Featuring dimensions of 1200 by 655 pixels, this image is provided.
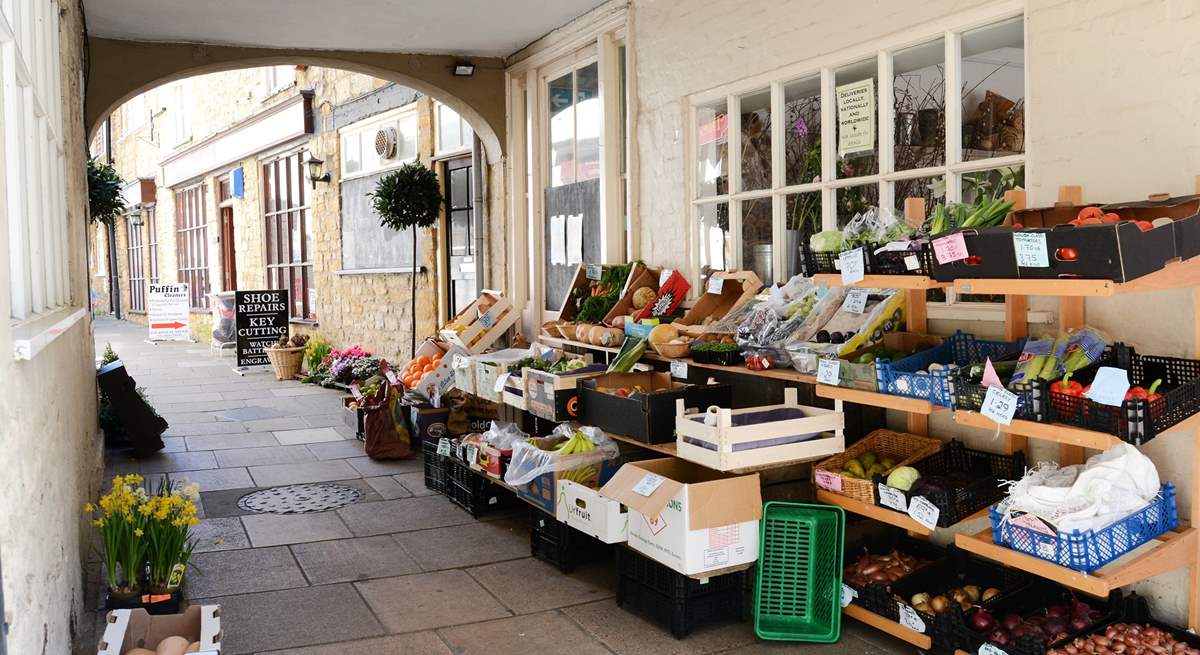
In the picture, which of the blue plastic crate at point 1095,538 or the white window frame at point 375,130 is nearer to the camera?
the blue plastic crate at point 1095,538

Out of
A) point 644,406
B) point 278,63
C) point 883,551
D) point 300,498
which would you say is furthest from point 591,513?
point 278,63

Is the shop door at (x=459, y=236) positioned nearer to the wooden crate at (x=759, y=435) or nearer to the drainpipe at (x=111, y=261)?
the wooden crate at (x=759, y=435)

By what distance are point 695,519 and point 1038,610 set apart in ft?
4.62

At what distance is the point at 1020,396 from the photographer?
3.43 metres

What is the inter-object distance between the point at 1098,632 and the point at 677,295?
3274 millimetres

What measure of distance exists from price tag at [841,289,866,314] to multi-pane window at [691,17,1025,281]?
491mm

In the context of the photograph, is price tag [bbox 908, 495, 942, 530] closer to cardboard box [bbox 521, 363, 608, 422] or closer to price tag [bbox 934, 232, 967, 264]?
price tag [bbox 934, 232, 967, 264]

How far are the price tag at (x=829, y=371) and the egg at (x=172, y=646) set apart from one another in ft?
9.06

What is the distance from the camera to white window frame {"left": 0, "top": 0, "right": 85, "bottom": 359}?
2506 millimetres

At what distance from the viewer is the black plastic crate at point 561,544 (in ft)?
16.9

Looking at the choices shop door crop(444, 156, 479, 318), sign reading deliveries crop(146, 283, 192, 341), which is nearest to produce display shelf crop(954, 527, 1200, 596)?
shop door crop(444, 156, 479, 318)

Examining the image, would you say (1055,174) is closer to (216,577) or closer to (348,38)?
(216,577)

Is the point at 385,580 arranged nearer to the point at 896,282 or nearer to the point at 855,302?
the point at 855,302

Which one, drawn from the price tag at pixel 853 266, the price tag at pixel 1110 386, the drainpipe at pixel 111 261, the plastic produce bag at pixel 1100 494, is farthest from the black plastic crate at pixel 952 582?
the drainpipe at pixel 111 261
